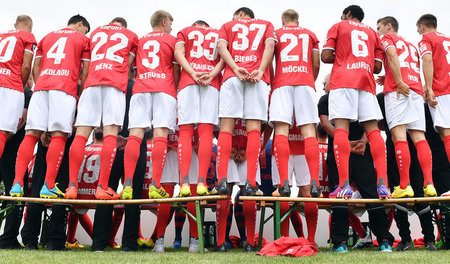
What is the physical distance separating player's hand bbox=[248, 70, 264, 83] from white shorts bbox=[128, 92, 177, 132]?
132 cm

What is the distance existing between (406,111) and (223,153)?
3003 millimetres

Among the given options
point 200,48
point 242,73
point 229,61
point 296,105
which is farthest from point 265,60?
point 200,48

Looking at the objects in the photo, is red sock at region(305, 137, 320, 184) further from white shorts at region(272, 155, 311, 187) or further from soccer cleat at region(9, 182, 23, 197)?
soccer cleat at region(9, 182, 23, 197)

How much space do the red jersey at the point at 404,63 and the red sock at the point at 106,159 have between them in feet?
14.7

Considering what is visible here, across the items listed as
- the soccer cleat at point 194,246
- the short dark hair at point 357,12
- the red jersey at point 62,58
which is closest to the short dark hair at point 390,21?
the short dark hair at point 357,12

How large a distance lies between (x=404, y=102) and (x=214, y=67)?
308 centimetres

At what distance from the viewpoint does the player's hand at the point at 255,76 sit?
6316mm

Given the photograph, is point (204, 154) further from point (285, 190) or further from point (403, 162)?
point (403, 162)

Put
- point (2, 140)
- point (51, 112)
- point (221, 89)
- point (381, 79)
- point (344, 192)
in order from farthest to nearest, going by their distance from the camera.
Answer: point (381, 79) → point (2, 140) → point (51, 112) → point (221, 89) → point (344, 192)

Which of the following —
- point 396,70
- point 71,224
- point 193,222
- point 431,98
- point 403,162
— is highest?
point 396,70

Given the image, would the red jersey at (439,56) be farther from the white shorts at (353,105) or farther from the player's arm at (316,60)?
the player's arm at (316,60)

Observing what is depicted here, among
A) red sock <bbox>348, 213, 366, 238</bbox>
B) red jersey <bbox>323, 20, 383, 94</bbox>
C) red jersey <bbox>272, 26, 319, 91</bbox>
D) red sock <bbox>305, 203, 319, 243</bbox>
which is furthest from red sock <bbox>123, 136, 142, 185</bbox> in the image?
red sock <bbox>348, 213, 366, 238</bbox>

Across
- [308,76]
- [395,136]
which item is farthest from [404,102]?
[308,76]

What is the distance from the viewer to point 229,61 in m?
6.42
